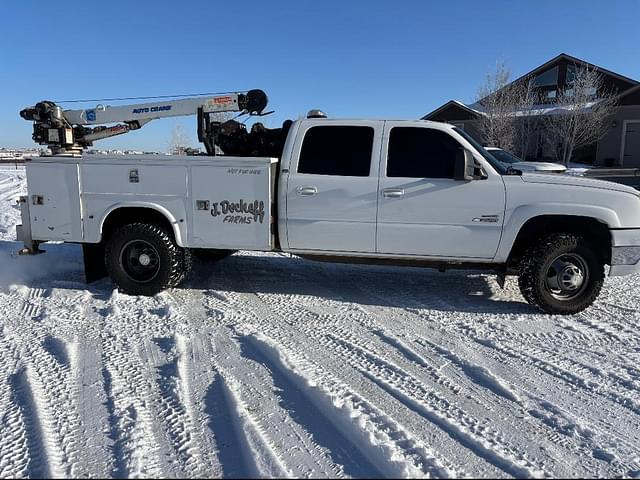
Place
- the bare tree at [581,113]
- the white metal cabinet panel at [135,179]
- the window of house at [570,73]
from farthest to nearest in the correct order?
the window of house at [570,73], the bare tree at [581,113], the white metal cabinet panel at [135,179]

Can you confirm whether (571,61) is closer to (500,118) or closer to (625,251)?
(500,118)

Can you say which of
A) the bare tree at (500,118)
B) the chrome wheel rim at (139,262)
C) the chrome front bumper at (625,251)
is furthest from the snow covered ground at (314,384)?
the bare tree at (500,118)

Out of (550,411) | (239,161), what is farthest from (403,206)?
(550,411)

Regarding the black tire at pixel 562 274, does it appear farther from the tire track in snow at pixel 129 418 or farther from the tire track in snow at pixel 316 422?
the tire track in snow at pixel 129 418

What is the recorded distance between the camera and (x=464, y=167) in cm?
466

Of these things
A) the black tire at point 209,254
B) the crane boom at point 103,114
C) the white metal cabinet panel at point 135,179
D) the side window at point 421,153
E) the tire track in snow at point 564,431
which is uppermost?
the crane boom at point 103,114

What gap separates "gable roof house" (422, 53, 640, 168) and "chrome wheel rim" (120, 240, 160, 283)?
1062 inches

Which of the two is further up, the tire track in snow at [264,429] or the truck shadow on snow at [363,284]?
the truck shadow on snow at [363,284]

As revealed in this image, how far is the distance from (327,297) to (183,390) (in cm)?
247

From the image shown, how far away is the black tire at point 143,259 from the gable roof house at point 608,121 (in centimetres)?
2691

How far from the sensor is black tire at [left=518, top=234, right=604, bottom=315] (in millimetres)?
4789

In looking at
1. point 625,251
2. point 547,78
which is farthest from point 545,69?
point 625,251

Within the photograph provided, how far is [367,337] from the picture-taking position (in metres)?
4.21

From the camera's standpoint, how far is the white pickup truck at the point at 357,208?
4.77 meters
